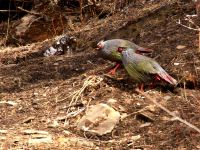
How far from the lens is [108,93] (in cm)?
447

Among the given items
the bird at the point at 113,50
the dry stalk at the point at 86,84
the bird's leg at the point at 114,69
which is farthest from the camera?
the bird's leg at the point at 114,69

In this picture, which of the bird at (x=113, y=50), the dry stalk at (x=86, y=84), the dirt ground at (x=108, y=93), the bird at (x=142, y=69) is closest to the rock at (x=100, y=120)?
the dirt ground at (x=108, y=93)

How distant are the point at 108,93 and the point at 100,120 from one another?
18.2 inches

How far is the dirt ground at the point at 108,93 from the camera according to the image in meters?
3.80

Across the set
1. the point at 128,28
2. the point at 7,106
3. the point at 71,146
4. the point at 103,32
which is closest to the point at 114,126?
the point at 71,146

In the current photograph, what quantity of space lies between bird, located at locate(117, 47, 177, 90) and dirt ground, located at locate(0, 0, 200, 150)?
0.12 m

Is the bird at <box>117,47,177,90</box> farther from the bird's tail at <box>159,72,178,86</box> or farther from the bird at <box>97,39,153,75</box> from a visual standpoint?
the bird at <box>97,39,153,75</box>

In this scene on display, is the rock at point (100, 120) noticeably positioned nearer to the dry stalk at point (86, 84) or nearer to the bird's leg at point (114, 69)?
the dry stalk at point (86, 84)

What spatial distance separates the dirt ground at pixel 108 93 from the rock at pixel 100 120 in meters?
0.05

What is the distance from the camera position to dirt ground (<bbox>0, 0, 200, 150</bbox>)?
3797 millimetres

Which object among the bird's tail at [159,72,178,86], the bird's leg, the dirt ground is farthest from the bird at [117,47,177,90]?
the bird's leg

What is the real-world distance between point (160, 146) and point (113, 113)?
0.60 m

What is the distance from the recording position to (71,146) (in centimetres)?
372

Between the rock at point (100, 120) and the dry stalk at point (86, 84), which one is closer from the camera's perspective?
the rock at point (100, 120)
